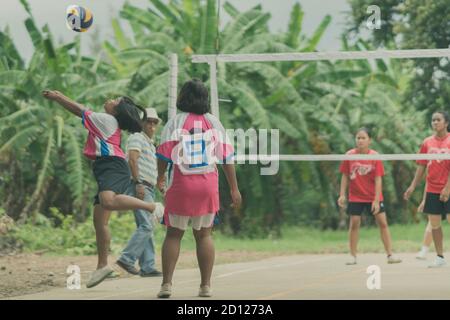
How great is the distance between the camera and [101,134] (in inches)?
401

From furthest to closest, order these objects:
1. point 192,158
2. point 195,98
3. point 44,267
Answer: point 44,267 < point 195,98 < point 192,158

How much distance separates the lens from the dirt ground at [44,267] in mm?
11352

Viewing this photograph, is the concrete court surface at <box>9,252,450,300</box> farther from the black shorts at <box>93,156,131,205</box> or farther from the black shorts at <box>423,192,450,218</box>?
the black shorts at <box>93,156,131,205</box>

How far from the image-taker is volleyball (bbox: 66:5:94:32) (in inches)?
479

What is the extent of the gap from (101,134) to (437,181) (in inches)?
187

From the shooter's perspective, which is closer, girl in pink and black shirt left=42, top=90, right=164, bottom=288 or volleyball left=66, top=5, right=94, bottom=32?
girl in pink and black shirt left=42, top=90, right=164, bottom=288

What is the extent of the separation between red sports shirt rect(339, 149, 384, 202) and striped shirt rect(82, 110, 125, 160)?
4.37 meters

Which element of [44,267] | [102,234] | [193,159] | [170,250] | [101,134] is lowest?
[44,267]

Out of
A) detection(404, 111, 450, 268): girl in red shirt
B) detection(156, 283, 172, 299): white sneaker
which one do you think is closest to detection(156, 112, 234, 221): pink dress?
detection(156, 283, 172, 299): white sneaker

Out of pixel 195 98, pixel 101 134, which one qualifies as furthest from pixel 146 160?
pixel 195 98

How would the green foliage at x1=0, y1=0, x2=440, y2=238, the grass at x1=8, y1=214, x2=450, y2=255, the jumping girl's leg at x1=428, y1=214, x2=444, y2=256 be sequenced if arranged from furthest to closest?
the green foliage at x1=0, y1=0, x2=440, y2=238, the grass at x1=8, y1=214, x2=450, y2=255, the jumping girl's leg at x1=428, y1=214, x2=444, y2=256

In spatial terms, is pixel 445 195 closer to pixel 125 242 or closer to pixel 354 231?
pixel 354 231
